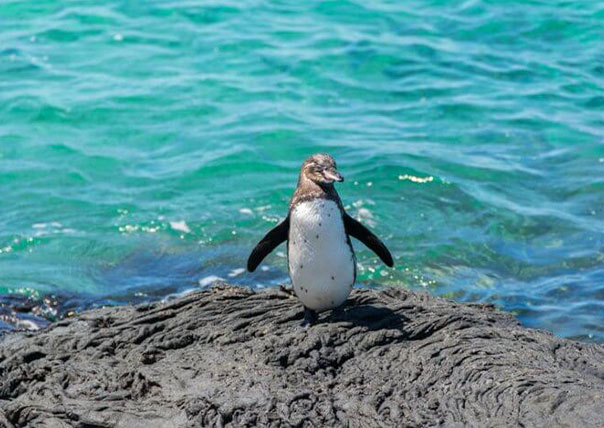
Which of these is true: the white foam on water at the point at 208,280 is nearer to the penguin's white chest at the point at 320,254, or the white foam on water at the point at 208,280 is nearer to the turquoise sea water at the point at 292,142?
the turquoise sea water at the point at 292,142

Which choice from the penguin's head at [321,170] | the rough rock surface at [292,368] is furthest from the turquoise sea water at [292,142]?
the penguin's head at [321,170]

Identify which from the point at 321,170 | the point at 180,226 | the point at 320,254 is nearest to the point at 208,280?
the point at 180,226

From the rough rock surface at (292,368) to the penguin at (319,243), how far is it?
0.14m

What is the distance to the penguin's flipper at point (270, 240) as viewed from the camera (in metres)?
6.80

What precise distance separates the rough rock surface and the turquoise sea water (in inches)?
86.2

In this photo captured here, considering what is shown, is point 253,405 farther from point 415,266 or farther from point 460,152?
point 460,152

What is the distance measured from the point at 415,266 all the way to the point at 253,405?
4.81 m

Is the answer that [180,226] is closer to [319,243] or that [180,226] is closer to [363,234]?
[363,234]

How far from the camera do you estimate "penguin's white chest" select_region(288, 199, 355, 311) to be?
6.45 meters

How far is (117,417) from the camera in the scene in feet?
18.0

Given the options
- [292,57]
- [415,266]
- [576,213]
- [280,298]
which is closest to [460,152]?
[576,213]

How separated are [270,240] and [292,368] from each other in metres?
1.19

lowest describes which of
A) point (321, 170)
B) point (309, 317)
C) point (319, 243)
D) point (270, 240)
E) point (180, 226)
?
point (180, 226)

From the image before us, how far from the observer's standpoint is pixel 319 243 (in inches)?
255
